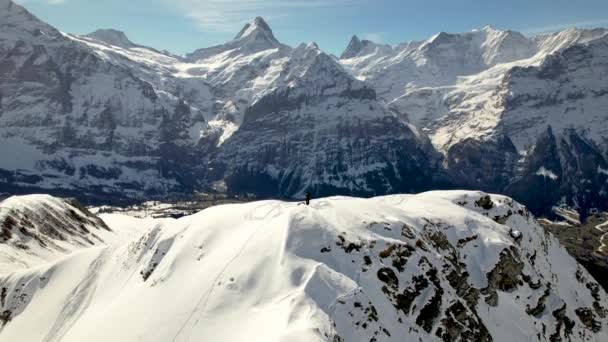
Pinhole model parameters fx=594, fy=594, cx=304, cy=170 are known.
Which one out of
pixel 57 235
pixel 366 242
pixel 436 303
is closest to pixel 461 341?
pixel 436 303

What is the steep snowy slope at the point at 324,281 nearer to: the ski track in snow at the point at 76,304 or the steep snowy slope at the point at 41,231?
the ski track in snow at the point at 76,304

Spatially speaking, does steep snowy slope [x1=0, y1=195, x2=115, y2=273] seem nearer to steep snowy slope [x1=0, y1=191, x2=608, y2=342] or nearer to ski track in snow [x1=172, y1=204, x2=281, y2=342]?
steep snowy slope [x1=0, y1=191, x2=608, y2=342]

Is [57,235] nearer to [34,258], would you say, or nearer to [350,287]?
[34,258]

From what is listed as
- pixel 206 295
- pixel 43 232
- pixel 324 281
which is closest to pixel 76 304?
pixel 206 295

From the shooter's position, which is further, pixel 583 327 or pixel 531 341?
pixel 583 327

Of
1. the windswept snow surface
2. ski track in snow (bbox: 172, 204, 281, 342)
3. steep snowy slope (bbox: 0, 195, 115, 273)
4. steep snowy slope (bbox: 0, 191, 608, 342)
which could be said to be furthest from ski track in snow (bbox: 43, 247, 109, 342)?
steep snowy slope (bbox: 0, 195, 115, 273)

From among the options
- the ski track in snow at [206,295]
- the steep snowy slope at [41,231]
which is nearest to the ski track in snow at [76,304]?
the ski track in snow at [206,295]

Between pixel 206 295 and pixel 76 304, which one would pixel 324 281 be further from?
pixel 76 304
